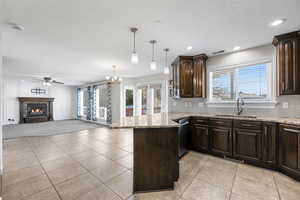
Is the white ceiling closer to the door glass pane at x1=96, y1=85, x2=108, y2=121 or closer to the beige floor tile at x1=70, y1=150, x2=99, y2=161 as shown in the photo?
the beige floor tile at x1=70, y1=150, x2=99, y2=161

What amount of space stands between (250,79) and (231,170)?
2.20m

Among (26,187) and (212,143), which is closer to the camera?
(26,187)

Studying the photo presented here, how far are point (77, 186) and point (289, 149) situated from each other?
3.43 m

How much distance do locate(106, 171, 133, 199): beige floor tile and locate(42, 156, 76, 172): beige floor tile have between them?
3.86 feet

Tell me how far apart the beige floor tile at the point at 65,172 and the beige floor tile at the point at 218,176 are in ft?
6.86

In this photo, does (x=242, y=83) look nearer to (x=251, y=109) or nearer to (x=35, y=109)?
(x=251, y=109)

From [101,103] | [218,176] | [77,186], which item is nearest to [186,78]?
[218,176]

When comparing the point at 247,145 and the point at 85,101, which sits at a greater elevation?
the point at 85,101

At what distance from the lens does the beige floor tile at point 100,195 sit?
1.72 meters

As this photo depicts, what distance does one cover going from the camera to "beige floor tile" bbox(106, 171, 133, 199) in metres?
1.82

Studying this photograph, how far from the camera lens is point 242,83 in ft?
10.9

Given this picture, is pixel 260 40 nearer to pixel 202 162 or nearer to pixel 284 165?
pixel 284 165

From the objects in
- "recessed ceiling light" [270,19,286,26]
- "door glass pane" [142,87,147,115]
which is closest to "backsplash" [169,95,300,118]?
"recessed ceiling light" [270,19,286,26]

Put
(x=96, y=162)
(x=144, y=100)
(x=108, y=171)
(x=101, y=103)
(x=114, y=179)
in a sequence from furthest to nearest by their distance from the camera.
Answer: (x=101, y=103), (x=144, y=100), (x=96, y=162), (x=108, y=171), (x=114, y=179)
